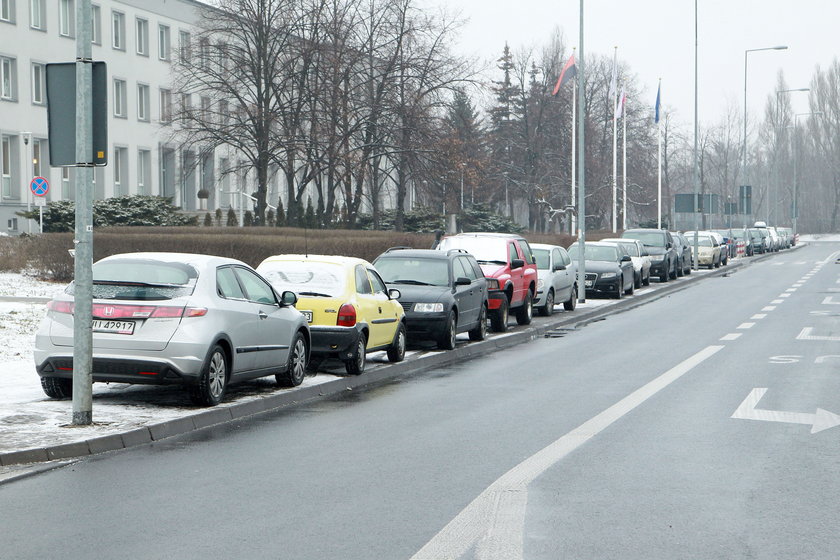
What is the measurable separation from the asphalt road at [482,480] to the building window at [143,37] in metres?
55.1

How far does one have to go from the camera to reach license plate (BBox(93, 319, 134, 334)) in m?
11.2

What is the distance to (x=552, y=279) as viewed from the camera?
26.7 meters

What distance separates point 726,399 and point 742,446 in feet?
10.3

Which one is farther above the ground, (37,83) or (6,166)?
(37,83)

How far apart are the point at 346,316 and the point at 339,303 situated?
0.61 feet

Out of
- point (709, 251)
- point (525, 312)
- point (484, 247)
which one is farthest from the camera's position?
point (709, 251)

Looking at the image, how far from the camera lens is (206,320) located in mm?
11352

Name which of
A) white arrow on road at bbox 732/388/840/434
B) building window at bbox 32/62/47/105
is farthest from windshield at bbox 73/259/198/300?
building window at bbox 32/62/47/105

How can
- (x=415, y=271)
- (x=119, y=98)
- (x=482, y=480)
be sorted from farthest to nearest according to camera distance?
(x=119, y=98), (x=415, y=271), (x=482, y=480)

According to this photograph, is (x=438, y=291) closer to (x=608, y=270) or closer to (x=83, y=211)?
(x=83, y=211)

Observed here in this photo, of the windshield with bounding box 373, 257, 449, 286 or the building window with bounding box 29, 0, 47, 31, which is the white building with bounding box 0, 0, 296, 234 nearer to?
the building window with bounding box 29, 0, 47, 31

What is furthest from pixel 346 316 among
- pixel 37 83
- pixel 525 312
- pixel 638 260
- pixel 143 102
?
pixel 143 102

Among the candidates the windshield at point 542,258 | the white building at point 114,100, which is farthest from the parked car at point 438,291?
the white building at point 114,100

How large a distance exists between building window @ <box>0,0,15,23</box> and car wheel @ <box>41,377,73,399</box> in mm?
47753
